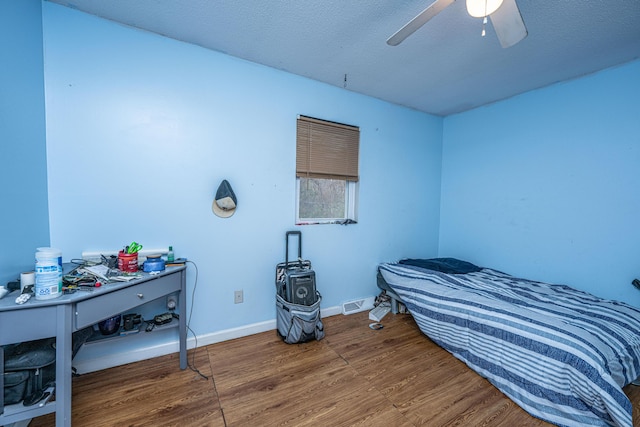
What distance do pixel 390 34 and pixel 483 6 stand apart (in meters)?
0.77

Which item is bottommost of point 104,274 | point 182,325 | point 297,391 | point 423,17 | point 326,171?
point 297,391

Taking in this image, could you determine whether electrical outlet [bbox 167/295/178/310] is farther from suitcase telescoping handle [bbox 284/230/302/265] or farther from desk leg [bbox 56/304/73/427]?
suitcase telescoping handle [bbox 284/230/302/265]

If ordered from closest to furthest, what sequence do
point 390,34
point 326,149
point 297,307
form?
point 390,34
point 297,307
point 326,149

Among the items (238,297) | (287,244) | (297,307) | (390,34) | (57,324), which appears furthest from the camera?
(287,244)

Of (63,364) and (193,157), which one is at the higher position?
(193,157)

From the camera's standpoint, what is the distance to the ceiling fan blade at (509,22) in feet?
3.74

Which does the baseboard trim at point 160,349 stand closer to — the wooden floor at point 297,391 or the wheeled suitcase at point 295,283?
the wooden floor at point 297,391

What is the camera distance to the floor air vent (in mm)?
2749

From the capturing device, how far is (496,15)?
1.20 m

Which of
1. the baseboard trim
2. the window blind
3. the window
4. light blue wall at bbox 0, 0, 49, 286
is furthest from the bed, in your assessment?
light blue wall at bbox 0, 0, 49, 286

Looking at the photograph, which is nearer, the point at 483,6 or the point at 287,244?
the point at 483,6

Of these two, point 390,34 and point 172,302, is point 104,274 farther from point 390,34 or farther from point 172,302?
point 390,34

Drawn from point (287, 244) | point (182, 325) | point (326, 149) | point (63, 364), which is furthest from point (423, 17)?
point (182, 325)

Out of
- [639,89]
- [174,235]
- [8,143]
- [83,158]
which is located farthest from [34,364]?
[639,89]
